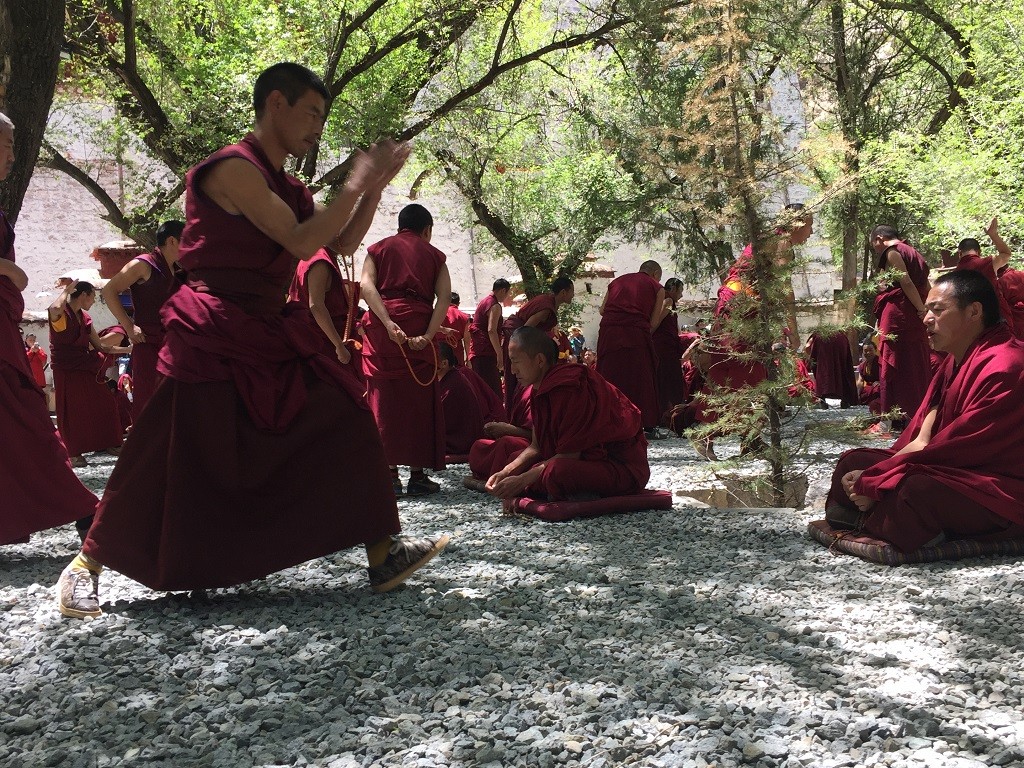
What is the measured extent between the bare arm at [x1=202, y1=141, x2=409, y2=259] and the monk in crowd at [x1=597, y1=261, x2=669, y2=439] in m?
5.87

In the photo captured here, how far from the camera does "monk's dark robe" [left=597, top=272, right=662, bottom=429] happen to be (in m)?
8.56

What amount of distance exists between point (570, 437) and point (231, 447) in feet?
7.01

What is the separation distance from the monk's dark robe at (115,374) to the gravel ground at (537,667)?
177 inches

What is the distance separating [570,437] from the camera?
4.70m

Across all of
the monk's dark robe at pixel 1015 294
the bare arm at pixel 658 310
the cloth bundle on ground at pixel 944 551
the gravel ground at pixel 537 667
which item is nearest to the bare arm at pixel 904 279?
the monk's dark robe at pixel 1015 294

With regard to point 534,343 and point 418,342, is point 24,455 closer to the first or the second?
point 418,342

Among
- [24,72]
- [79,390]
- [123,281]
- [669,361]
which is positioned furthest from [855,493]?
[79,390]

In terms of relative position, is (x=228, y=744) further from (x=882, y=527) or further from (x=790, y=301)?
(x=790, y=301)

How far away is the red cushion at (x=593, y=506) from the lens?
467 centimetres

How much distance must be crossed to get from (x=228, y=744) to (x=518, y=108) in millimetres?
15218

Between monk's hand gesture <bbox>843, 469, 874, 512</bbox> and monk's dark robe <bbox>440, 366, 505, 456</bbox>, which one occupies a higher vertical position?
monk's dark robe <bbox>440, 366, 505, 456</bbox>

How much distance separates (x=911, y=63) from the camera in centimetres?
1528

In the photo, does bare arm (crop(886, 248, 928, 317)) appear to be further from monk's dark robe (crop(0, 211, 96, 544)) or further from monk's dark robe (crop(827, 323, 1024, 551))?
monk's dark robe (crop(0, 211, 96, 544))

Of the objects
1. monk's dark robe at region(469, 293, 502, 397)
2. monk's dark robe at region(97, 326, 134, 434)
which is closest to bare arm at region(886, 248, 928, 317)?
monk's dark robe at region(469, 293, 502, 397)
